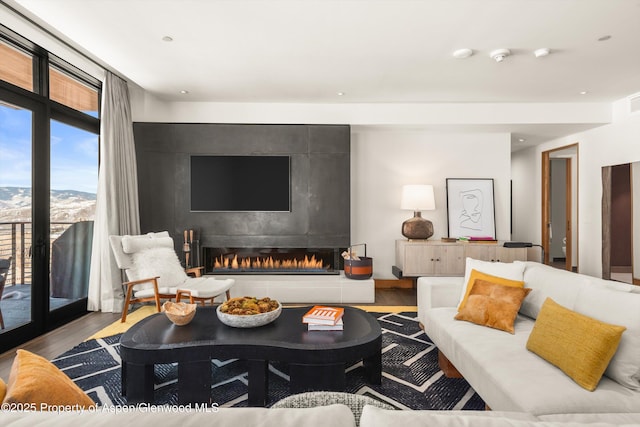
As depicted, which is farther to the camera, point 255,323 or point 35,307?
point 35,307

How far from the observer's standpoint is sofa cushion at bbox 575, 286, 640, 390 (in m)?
1.52

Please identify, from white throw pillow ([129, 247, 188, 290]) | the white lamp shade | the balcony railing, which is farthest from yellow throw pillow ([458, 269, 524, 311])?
the balcony railing

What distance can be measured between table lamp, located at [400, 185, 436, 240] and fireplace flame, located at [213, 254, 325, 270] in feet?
4.37

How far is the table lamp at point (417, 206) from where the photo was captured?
480cm

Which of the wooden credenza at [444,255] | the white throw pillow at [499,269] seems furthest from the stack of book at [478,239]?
the white throw pillow at [499,269]

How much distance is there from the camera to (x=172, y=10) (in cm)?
254

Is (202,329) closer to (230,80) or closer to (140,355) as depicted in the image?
(140,355)

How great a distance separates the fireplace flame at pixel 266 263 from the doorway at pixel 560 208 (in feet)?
12.3

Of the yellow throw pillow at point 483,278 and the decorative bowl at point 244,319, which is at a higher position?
the yellow throw pillow at point 483,278

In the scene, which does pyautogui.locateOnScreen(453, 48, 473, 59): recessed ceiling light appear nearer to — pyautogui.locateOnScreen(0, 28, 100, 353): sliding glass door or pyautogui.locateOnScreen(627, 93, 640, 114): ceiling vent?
pyautogui.locateOnScreen(627, 93, 640, 114): ceiling vent

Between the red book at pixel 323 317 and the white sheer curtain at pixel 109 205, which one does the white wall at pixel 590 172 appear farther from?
the white sheer curtain at pixel 109 205

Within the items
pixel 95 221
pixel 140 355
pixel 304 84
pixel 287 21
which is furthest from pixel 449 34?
pixel 95 221

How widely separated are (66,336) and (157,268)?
941mm

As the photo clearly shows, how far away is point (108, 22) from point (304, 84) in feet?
6.36
